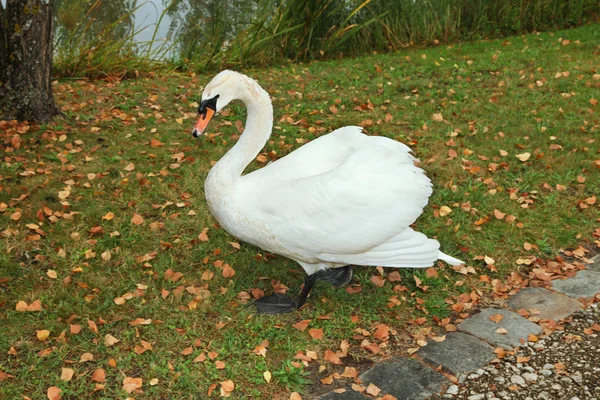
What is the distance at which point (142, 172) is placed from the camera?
6070mm

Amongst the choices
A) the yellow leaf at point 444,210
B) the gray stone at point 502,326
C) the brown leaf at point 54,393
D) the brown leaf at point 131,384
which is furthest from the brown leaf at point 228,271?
the yellow leaf at point 444,210

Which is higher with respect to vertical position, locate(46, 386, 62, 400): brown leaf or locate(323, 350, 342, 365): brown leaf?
locate(46, 386, 62, 400): brown leaf

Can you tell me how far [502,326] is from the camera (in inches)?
161

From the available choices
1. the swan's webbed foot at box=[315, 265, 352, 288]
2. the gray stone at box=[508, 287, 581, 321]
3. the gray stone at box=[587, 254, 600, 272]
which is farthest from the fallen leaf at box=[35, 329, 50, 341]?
the gray stone at box=[587, 254, 600, 272]

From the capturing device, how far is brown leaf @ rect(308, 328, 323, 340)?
396 cm

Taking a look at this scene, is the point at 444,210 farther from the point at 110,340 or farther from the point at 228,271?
the point at 110,340

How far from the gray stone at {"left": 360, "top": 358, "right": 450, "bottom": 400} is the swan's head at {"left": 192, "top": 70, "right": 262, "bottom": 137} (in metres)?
1.77

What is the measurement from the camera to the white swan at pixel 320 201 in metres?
3.68

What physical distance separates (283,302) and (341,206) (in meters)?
0.97

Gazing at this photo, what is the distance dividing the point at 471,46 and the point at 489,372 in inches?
316

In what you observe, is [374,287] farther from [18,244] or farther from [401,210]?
[18,244]

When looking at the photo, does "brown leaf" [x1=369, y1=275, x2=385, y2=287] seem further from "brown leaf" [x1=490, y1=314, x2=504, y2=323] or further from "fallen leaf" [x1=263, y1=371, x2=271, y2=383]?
"fallen leaf" [x1=263, y1=371, x2=271, y2=383]

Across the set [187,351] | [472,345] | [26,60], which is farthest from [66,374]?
[26,60]

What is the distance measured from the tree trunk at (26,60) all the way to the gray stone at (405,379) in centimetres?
488
